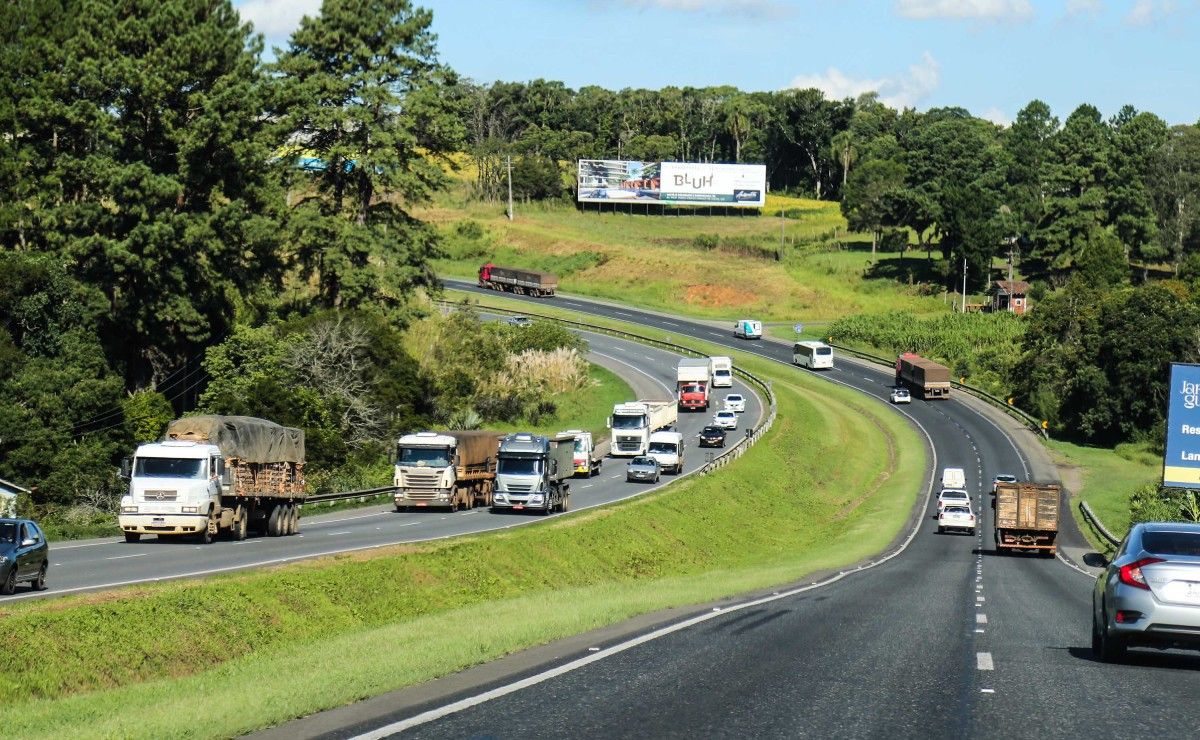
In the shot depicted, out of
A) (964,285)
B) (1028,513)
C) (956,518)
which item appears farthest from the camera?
(964,285)

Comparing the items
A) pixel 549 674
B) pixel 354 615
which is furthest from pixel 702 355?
pixel 549 674

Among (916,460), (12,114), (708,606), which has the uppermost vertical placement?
(12,114)

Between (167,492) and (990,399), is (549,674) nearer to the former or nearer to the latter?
(167,492)

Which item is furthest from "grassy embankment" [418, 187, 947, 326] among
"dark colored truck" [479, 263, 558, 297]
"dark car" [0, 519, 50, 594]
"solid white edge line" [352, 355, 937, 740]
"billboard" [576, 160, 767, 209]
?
"dark car" [0, 519, 50, 594]

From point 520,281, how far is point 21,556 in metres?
120

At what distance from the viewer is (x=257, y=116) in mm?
80438

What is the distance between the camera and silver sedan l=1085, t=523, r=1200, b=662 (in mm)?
16203

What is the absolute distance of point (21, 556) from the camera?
26719mm

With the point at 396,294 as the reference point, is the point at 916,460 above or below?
below

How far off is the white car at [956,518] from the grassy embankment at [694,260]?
275 feet

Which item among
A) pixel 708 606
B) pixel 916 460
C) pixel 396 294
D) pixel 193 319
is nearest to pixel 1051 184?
pixel 916 460

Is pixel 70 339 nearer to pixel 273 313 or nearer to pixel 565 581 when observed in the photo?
pixel 273 313

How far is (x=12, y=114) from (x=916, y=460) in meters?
58.7

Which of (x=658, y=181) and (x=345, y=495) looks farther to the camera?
(x=658, y=181)
